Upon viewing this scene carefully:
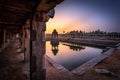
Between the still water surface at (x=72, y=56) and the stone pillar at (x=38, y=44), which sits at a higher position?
the stone pillar at (x=38, y=44)

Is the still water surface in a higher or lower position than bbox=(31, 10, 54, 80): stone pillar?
lower

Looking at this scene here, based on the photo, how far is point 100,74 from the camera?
18.5 feet

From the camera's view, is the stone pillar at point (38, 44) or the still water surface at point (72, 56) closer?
the stone pillar at point (38, 44)

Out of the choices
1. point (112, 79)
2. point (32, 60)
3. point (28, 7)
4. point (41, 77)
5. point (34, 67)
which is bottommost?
point (112, 79)

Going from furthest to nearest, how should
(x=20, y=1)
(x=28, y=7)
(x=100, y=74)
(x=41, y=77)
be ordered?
(x=100, y=74)
(x=41, y=77)
(x=28, y=7)
(x=20, y=1)

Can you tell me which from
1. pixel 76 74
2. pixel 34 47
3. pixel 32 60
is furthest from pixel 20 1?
pixel 76 74

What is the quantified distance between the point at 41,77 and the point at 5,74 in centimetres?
216

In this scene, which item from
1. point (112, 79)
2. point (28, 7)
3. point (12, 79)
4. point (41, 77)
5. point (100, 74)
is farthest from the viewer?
point (100, 74)

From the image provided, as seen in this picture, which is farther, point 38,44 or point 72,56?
point 72,56

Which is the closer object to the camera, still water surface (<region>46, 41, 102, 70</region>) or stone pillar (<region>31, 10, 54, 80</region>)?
stone pillar (<region>31, 10, 54, 80</region>)

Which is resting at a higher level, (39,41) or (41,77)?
(39,41)

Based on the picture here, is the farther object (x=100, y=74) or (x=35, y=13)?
(x=100, y=74)

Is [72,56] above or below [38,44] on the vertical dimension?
below

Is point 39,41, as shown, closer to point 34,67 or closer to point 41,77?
point 34,67
